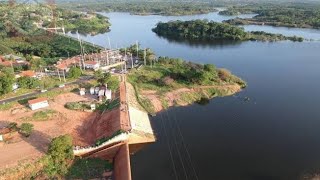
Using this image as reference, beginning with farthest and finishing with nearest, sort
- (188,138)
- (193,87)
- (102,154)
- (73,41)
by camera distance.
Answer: (73,41) < (193,87) < (188,138) < (102,154)

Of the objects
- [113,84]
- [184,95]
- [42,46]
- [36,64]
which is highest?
[113,84]

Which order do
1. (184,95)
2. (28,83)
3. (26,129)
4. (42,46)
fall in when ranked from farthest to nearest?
(42,46) → (184,95) → (28,83) → (26,129)

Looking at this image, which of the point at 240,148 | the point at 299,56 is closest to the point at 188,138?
the point at 240,148

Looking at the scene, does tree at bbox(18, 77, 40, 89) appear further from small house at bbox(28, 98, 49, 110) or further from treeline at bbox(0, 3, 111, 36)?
treeline at bbox(0, 3, 111, 36)

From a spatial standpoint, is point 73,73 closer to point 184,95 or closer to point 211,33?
point 184,95

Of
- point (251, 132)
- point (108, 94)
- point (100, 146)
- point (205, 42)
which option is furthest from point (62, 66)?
point (205, 42)

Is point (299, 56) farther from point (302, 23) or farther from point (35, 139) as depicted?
point (35, 139)

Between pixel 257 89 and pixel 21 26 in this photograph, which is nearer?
pixel 257 89
